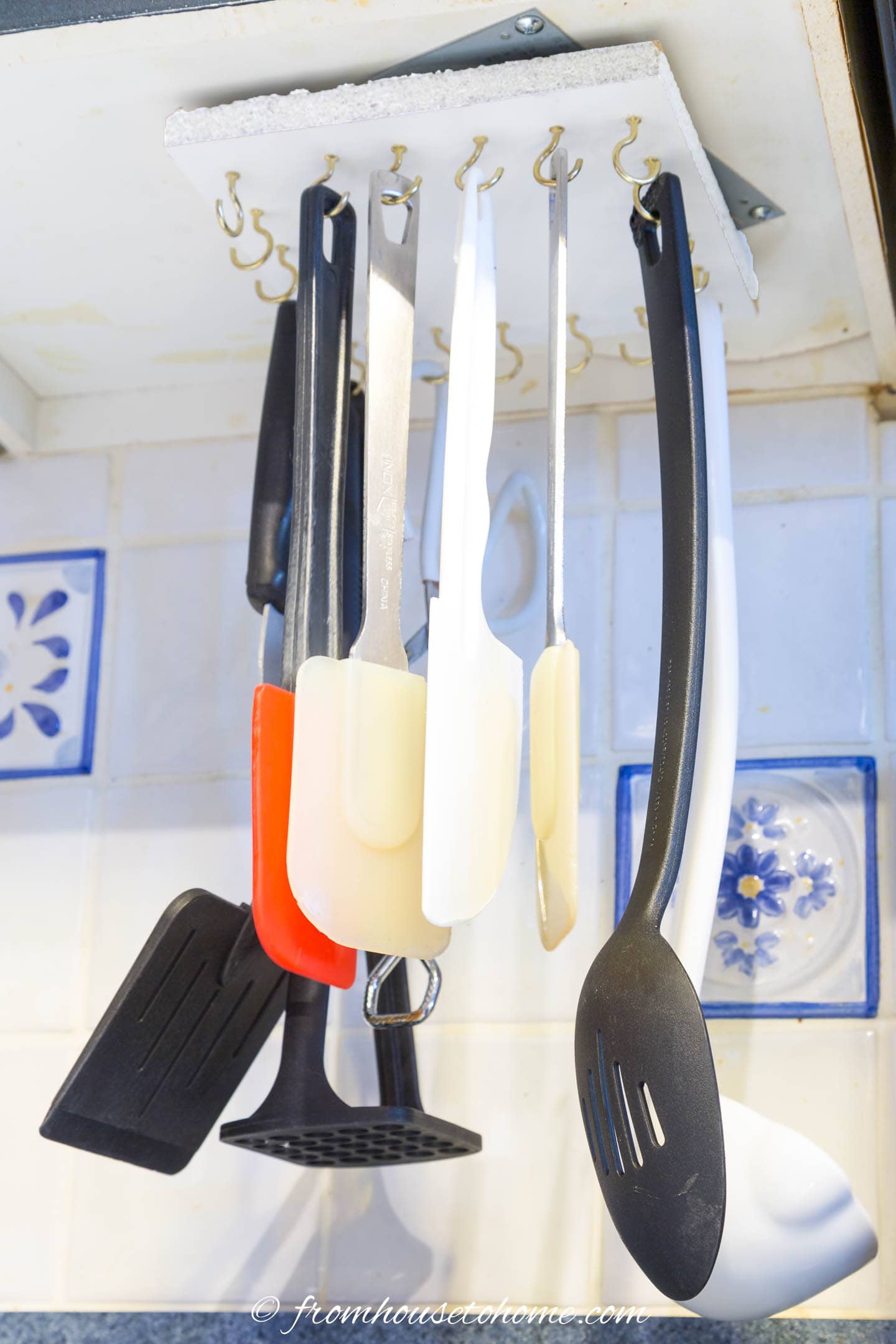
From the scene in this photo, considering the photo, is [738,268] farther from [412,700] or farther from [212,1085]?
[212,1085]

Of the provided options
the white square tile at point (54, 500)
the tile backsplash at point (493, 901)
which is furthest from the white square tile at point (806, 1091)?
the white square tile at point (54, 500)

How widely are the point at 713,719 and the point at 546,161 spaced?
0.23 meters

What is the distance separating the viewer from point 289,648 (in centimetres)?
55

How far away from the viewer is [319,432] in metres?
0.57

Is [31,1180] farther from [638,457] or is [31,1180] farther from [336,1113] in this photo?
[638,457]

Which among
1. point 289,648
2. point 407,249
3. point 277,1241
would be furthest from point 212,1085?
point 407,249

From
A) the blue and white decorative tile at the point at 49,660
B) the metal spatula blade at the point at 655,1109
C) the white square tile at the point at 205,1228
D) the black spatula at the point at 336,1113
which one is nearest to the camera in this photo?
the metal spatula blade at the point at 655,1109

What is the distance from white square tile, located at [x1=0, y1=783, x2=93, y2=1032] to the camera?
0.75 meters

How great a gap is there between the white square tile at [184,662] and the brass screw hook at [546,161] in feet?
0.94

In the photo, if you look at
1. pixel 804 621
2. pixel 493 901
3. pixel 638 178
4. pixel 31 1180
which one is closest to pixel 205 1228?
pixel 31 1180

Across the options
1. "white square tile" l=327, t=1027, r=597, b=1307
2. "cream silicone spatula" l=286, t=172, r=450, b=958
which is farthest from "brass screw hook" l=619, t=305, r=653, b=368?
"white square tile" l=327, t=1027, r=597, b=1307

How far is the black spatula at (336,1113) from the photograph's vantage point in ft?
1.90

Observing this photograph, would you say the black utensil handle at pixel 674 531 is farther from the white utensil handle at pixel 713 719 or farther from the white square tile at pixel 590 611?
the white square tile at pixel 590 611

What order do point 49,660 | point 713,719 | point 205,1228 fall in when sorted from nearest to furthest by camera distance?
point 713,719 < point 205,1228 < point 49,660
